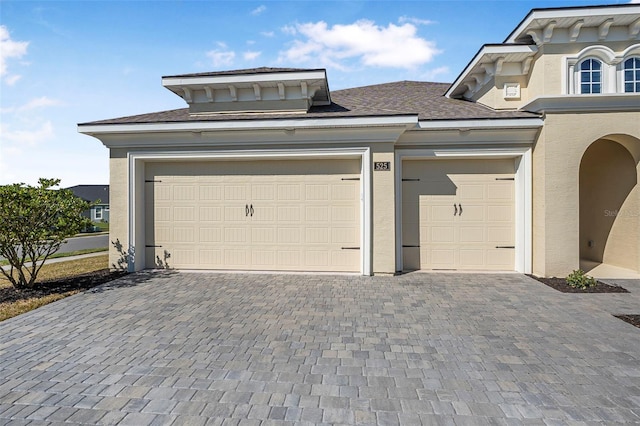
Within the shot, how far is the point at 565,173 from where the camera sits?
7.13 meters

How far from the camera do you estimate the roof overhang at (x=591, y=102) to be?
22.8 ft

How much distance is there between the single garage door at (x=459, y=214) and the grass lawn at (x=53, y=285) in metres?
7.40

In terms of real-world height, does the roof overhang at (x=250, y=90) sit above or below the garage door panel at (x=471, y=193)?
above

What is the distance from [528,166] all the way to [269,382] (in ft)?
24.9

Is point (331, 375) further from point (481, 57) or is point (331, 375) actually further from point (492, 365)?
point (481, 57)

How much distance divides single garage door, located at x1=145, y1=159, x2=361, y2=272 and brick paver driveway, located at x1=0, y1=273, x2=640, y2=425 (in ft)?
6.29

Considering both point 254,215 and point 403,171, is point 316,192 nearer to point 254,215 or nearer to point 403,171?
point 254,215

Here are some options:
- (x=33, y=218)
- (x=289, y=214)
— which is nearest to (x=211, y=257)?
(x=289, y=214)

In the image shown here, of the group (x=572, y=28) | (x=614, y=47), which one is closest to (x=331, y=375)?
(x=572, y=28)

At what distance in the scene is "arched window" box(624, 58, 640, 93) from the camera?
23.6 ft

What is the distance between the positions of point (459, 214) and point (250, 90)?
6.40m

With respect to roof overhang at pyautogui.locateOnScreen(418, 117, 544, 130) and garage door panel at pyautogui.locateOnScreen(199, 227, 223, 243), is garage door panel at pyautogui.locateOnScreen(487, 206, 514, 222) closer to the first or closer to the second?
roof overhang at pyautogui.locateOnScreen(418, 117, 544, 130)

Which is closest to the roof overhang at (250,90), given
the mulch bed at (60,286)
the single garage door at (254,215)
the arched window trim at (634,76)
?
the single garage door at (254,215)

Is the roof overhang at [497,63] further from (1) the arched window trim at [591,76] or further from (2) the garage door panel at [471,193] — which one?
(2) the garage door panel at [471,193]
